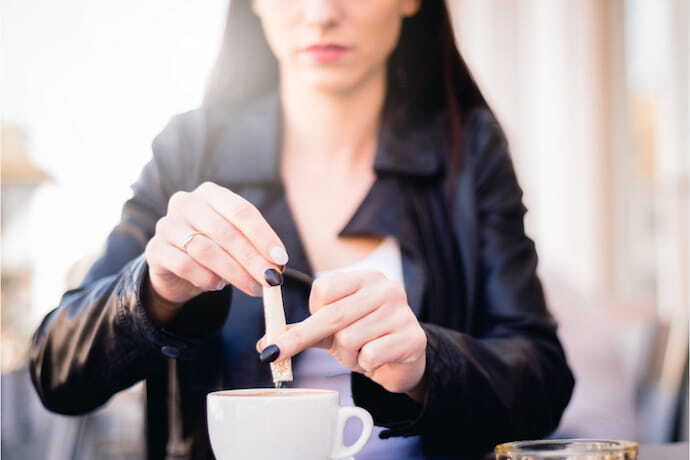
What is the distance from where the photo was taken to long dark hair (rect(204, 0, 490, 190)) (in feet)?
2.28

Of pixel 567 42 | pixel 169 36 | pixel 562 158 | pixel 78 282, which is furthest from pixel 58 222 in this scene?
pixel 562 158

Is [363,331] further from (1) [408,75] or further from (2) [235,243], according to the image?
(1) [408,75]

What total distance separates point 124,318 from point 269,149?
18 cm

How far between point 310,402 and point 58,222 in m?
0.36

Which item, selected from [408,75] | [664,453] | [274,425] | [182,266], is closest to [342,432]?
[274,425]

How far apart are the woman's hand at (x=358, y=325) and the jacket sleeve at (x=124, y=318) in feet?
0.32

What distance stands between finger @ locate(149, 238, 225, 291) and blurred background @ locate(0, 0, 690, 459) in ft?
0.43

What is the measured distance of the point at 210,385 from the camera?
635 mm

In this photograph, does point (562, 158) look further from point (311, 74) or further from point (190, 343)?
point (190, 343)

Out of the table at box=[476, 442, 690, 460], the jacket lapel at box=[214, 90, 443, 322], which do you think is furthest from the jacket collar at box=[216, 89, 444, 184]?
the table at box=[476, 442, 690, 460]

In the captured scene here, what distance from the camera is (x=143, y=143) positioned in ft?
2.25

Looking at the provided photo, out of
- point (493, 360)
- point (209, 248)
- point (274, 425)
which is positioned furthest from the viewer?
point (493, 360)

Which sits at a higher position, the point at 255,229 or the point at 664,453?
the point at 255,229

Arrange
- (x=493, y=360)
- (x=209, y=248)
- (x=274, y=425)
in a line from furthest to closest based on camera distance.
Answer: (x=493, y=360) < (x=209, y=248) < (x=274, y=425)
